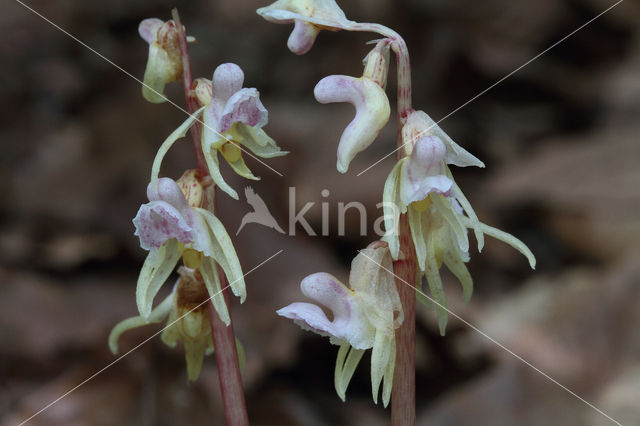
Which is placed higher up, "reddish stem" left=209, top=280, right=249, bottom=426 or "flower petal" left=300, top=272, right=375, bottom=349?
"flower petal" left=300, top=272, right=375, bottom=349

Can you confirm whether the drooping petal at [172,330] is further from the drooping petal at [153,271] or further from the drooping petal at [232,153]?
the drooping petal at [232,153]

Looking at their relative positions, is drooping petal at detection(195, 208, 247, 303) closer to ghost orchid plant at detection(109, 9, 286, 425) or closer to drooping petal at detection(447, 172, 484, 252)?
ghost orchid plant at detection(109, 9, 286, 425)

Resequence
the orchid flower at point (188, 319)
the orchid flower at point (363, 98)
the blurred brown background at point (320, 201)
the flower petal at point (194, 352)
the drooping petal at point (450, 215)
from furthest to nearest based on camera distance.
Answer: the blurred brown background at point (320, 201) → the flower petal at point (194, 352) → the orchid flower at point (188, 319) → the drooping petal at point (450, 215) → the orchid flower at point (363, 98)

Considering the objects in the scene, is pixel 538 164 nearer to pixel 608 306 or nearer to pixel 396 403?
pixel 608 306

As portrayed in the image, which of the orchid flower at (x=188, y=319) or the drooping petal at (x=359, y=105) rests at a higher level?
the drooping petal at (x=359, y=105)

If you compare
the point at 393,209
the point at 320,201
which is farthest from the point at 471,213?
the point at 320,201

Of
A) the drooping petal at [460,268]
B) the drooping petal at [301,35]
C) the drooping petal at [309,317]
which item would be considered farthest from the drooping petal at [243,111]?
the drooping petal at [460,268]

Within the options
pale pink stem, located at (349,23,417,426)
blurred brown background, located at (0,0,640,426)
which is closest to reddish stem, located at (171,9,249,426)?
pale pink stem, located at (349,23,417,426)

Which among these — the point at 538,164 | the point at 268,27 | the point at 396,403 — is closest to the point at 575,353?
the point at 396,403
